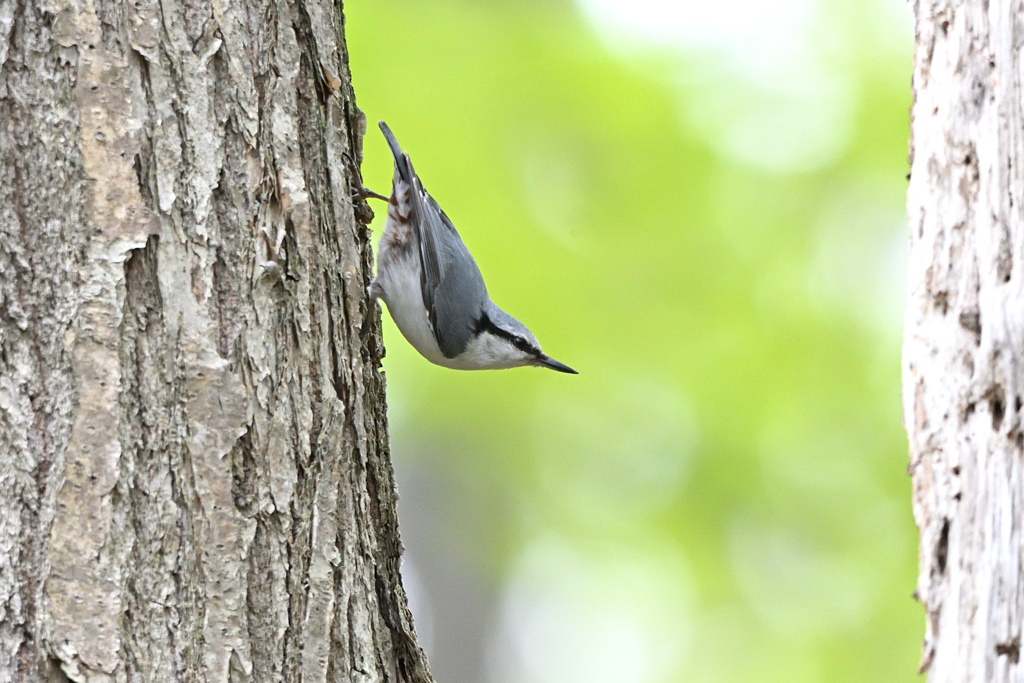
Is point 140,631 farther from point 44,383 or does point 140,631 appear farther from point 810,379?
point 810,379

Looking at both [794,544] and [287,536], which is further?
[794,544]

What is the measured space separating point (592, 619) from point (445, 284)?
5.28 metres

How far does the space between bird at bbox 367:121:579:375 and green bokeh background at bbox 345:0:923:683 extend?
10.8 ft

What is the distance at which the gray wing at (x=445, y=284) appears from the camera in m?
3.28

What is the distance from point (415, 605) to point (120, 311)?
6.11 meters

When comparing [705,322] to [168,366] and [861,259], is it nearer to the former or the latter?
[861,259]

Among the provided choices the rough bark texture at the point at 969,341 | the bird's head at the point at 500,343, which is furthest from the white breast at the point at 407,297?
the rough bark texture at the point at 969,341

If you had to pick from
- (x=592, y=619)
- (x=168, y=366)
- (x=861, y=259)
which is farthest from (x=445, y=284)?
(x=592, y=619)

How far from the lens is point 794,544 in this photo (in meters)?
7.50

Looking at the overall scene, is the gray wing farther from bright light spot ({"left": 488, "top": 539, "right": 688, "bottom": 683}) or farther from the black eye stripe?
bright light spot ({"left": 488, "top": 539, "right": 688, "bottom": 683})

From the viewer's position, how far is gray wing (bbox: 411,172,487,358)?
3281 millimetres

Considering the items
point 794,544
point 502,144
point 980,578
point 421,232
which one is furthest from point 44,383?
point 794,544

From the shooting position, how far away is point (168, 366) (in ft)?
5.31

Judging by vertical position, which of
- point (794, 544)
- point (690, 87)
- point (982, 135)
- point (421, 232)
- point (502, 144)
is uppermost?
point (690, 87)
